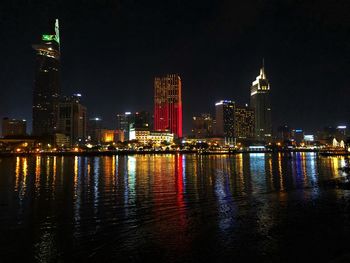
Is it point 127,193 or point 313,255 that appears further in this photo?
point 127,193

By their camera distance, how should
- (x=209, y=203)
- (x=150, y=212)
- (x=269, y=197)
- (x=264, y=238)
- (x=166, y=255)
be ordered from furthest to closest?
1. (x=269, y=197)
2. (x=209, y=203)
3. (x=150, y=212)
4. (x=264, y=238)
5. (x=166, y=255)

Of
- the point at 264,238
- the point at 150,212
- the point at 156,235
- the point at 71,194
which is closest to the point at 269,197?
the point at 150,212

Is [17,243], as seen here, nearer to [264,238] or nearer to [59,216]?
→ [59,216]

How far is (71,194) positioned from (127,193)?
485 centimetres

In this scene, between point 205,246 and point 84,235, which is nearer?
point 205,246

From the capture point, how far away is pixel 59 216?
2184 centimetres

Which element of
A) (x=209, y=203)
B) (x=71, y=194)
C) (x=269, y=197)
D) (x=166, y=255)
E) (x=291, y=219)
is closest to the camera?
(x=166, y=255)

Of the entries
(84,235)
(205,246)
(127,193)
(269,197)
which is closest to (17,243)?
(84,235)

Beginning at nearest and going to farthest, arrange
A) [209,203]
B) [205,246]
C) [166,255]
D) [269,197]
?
[166,255] → [205,246] → [209,203] → [269,197]

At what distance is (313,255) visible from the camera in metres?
14.4

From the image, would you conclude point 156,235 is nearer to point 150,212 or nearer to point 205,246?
point 205,246

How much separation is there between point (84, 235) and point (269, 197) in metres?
17.0

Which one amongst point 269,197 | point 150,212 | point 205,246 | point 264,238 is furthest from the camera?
point 269,197

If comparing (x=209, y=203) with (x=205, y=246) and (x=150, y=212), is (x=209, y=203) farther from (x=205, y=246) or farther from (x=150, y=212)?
(x=205, y=246)
